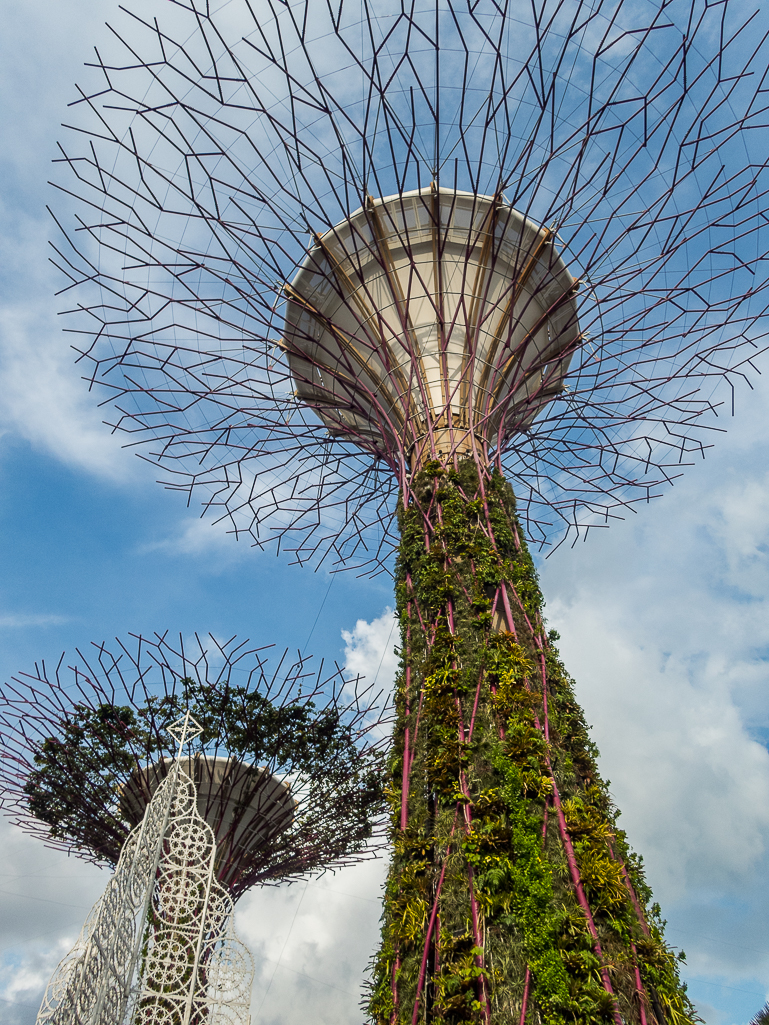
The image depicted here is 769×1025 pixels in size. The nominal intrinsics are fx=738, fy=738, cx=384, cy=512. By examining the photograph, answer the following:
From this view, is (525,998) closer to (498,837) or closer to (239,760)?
(498,837)

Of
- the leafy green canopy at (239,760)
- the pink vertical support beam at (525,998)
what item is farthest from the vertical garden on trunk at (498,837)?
the leafy green canopy at (239,760)

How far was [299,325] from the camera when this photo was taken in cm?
1188

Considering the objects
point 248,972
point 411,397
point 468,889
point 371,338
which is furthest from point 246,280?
point 248,972

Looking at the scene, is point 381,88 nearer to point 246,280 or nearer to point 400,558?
point 246,280

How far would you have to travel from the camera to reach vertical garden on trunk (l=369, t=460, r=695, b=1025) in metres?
5.61

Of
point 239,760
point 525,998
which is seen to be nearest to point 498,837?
point 525,998

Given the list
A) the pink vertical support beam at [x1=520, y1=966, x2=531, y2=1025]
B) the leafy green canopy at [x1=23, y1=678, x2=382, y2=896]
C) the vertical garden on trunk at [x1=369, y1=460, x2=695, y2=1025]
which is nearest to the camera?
the pink vertical support beam at [x1=520, y1=966, x2=531, y2=1025]

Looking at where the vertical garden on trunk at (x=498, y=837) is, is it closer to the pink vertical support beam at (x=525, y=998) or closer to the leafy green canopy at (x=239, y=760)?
the pink vertical support beam at (x=525, y=998)

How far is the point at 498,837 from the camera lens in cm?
629

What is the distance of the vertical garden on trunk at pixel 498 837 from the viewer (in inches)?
221

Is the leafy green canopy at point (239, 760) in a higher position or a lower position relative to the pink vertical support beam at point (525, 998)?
higher

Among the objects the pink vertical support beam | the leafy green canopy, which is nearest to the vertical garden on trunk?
the pink vertical support beam

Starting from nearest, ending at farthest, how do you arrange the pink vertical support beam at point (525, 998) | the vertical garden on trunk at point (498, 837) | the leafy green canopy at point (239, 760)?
the pink vertical support beam at point (525, 998) → the vertical garden on trunk at point (498, 837) → the leafy green canopy at point (239, 760)

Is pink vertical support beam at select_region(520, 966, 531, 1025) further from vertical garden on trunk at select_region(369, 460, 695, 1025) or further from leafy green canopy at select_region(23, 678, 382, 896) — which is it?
leafy green canopy at select_region(23, 678, 382, 896)
